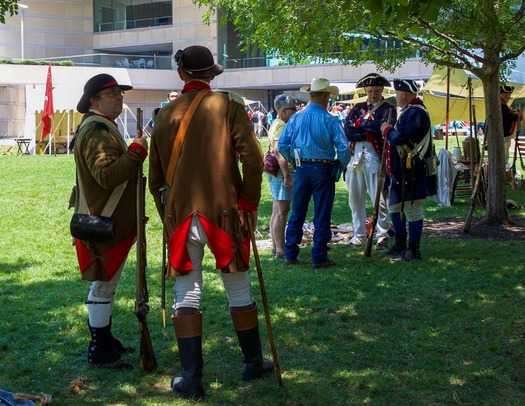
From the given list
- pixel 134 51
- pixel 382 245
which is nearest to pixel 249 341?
pixel 382 245

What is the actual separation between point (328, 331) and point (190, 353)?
1.65 metres

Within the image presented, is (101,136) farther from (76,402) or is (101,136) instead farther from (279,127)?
(279,127)

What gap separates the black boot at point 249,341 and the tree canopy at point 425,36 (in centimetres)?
544

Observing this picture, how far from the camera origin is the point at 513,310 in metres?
6.47

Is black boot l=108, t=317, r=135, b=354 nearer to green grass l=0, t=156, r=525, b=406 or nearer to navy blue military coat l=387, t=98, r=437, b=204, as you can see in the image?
green grass l=0, t=156, r=525, b=406

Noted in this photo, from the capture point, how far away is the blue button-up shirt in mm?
8039

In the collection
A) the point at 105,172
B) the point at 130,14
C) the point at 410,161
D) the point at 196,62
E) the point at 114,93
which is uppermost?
the point at 130,14

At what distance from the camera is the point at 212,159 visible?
4.62m

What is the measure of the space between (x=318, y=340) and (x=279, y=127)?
372 centimetres

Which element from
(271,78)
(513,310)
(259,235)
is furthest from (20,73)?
(513,310)

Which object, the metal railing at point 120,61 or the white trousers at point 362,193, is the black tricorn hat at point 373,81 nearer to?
the white trousers at point 362,193

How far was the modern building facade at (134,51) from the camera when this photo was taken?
4878 centimetres

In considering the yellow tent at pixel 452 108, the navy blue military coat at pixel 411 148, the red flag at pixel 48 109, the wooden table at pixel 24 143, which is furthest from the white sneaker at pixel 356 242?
the wooden table at pixel 24 143

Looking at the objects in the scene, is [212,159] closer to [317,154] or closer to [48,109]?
[317,154]
